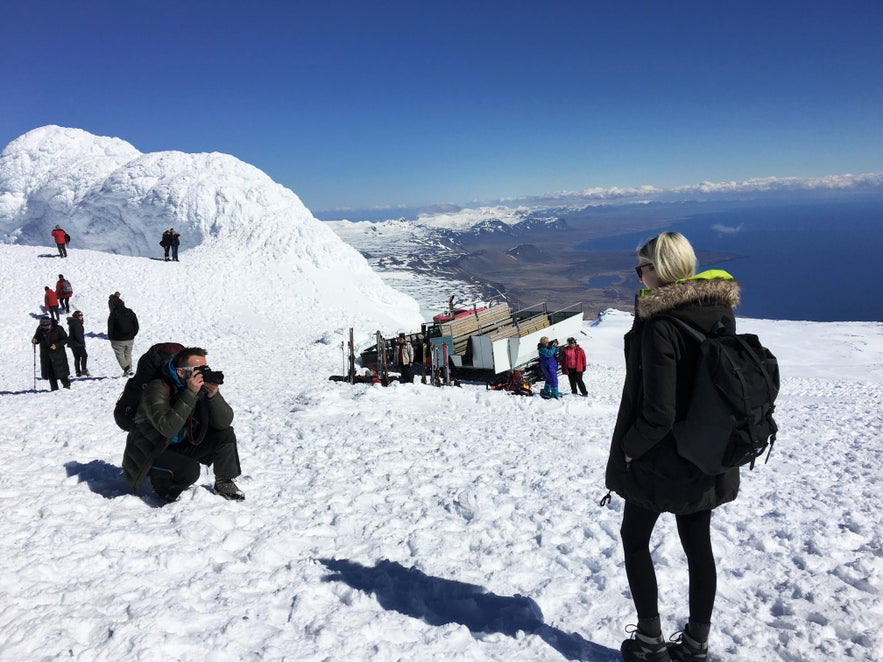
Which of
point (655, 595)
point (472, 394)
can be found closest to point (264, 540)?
point (655, 595)

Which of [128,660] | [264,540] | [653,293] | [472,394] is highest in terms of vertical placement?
[653,293]

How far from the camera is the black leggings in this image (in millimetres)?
2811

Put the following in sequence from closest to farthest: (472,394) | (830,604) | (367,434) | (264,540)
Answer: (830,604), (264,540), (367,434), (472,394)

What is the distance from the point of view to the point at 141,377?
4.66m

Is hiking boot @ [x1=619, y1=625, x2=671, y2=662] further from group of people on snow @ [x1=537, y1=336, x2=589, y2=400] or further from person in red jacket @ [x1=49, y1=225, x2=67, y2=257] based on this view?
person in red jacket @ [x1=49, y1=225, x2=67, y2=257]

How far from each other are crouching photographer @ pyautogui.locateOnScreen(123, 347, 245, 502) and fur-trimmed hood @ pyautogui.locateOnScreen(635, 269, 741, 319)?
11.6 feet

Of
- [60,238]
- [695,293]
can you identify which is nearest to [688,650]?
[695,293]

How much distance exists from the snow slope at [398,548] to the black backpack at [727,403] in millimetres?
1789

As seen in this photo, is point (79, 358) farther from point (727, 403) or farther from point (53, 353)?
point (727, 403)

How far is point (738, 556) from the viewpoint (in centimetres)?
465

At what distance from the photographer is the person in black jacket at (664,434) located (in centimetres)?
254

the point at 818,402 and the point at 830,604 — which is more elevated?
the point at 830,604

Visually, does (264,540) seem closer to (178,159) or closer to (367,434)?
(367,434)

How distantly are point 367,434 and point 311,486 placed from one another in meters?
2.59
